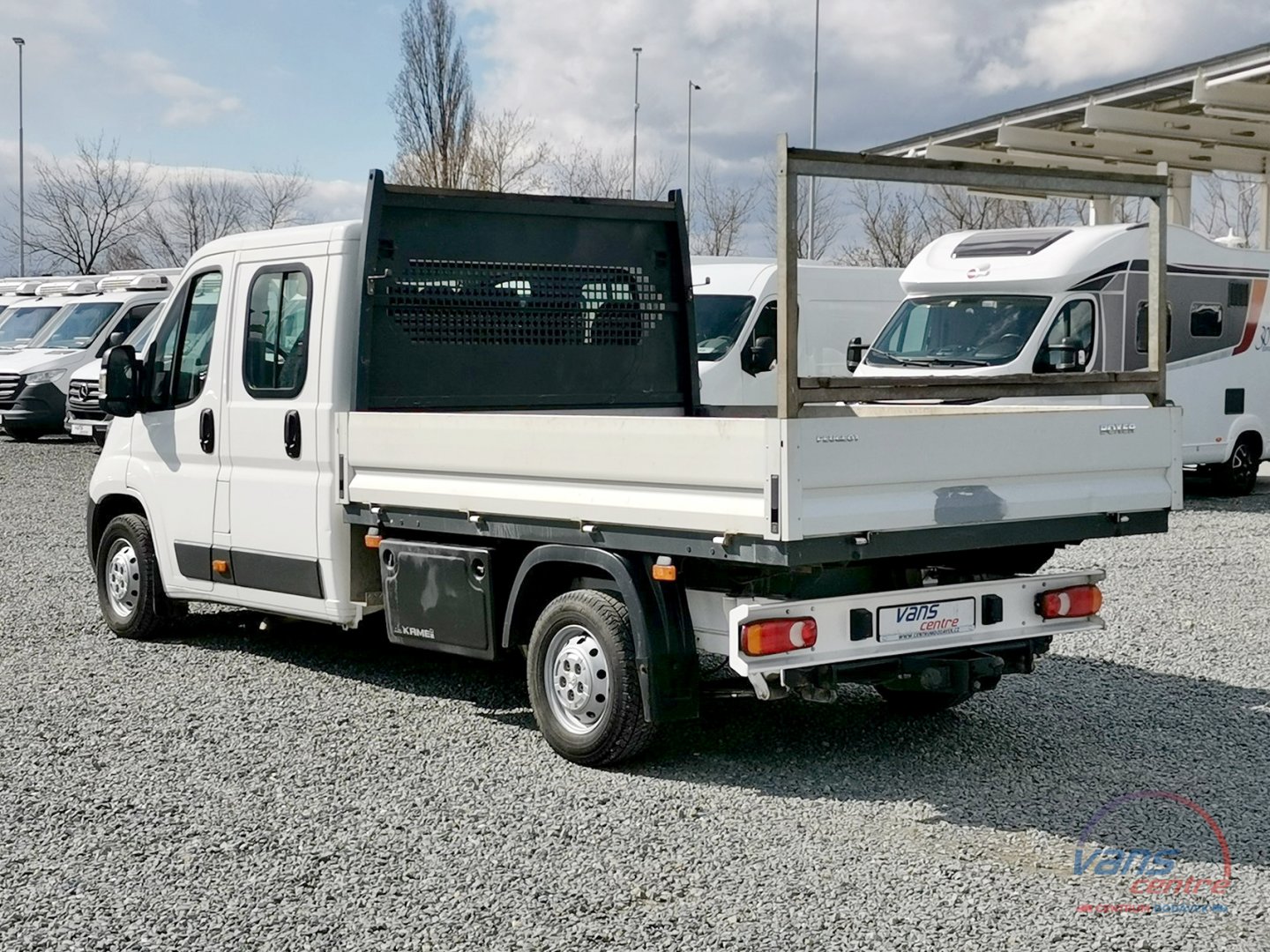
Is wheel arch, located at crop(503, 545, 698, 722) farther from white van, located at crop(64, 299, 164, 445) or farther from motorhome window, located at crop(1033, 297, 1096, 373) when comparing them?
white van, located at crop(64, 299, 164, 445)

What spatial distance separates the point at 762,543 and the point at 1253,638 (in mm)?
4967

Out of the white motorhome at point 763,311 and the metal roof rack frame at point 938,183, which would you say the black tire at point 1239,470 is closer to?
the white motorhome at point 763,311

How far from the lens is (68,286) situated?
25.9 m

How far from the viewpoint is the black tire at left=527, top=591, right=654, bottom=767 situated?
620 cm

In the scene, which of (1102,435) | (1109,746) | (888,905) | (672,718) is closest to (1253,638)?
(1109,746)

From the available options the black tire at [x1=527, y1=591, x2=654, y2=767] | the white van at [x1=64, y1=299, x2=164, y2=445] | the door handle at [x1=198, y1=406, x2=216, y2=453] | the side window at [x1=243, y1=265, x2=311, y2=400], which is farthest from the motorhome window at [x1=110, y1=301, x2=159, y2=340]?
the black tire at [x1=527, y1=591, x2=654, y2=767]

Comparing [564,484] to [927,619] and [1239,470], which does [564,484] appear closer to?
[927,619]

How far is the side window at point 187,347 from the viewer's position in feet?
27.5

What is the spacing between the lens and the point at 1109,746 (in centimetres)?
680

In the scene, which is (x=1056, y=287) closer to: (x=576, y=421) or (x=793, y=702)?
(x=793, y=702)

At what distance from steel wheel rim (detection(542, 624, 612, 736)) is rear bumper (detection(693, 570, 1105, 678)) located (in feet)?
2.04

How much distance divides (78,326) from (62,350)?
59 cm

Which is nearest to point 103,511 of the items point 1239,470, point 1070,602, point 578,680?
point 578,680

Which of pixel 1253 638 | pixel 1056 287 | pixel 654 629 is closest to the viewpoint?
pixel 654 629
